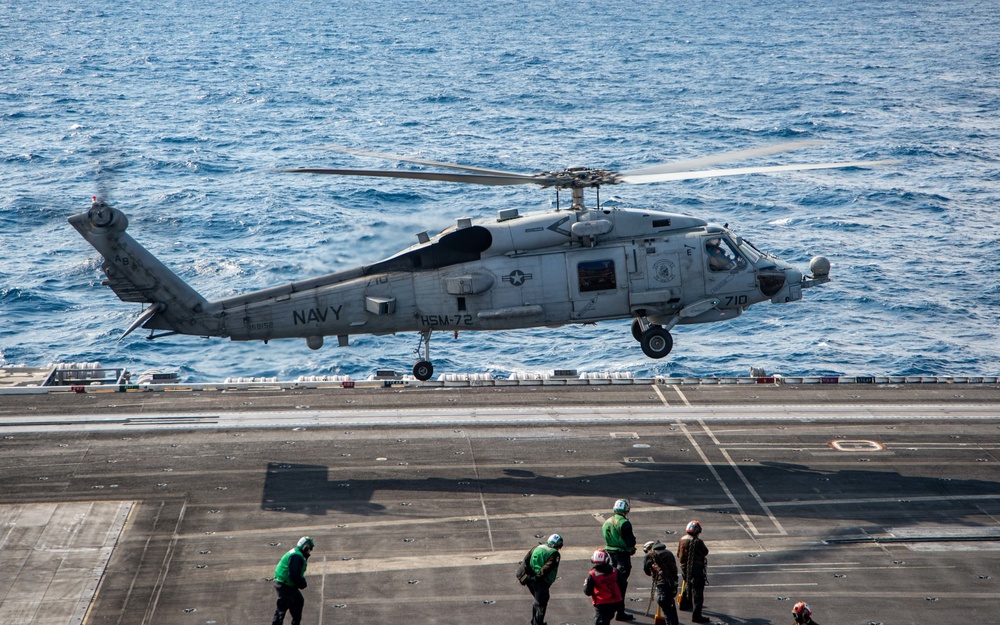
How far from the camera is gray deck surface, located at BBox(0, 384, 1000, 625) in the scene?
2527cm

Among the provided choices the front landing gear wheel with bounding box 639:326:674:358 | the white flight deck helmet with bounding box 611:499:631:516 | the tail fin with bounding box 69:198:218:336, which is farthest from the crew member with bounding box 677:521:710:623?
the tail fin with bounding box 69:198:218:336

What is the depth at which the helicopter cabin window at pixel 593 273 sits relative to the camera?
3209 cm

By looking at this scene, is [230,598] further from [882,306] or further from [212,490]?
[882,306]

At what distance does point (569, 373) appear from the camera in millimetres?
43750

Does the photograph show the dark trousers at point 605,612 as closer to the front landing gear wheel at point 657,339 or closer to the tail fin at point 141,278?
the front landing gear wheel at point 657,339

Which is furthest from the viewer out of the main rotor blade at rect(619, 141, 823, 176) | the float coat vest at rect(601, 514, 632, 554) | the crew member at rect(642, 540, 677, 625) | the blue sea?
the blue sea

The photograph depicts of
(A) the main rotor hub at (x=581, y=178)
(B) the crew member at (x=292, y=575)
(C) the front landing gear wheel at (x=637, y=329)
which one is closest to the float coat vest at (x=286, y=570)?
(B) the crew member at (x=292, y=575)

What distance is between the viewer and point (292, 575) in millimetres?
21234

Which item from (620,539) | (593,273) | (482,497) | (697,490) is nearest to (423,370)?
(482,497)

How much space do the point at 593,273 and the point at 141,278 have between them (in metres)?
13.9

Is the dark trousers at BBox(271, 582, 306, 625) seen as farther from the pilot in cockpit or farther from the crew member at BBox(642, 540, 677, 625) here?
the pilot in cockpit

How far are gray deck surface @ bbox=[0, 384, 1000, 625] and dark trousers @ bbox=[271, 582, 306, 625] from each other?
220cm

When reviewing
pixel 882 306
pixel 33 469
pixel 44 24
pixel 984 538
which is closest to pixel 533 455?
pixel 984 538

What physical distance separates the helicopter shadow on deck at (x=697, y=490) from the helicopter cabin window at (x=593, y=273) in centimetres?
593
